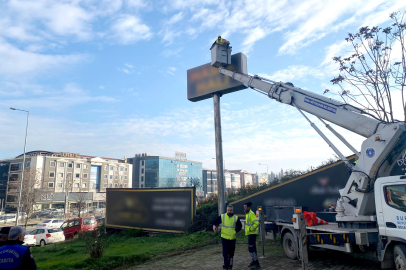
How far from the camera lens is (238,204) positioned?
56.9 feet

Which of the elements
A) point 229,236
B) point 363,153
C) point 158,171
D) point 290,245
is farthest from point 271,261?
point 158,171

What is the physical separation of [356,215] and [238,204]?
9.87 m

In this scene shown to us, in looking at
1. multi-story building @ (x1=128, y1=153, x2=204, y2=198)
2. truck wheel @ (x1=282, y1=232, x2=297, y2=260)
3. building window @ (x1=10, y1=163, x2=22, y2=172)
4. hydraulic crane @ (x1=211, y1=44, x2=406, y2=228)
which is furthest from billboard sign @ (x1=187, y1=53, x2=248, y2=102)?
multi-story building @ (x1=128, y1=153, x2=204, y2=198)

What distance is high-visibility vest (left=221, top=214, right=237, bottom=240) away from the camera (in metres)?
7.70

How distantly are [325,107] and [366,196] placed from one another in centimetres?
312

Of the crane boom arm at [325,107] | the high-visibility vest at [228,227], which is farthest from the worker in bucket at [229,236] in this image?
the crane boom arm at [325,107]

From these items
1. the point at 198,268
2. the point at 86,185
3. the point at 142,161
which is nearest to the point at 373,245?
the point at 198,268

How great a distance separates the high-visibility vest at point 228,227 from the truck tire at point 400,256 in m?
3.72

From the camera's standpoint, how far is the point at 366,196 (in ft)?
25.9

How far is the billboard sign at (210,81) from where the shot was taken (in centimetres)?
1670

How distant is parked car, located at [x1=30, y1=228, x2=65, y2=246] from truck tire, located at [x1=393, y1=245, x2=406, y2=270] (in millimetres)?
21827

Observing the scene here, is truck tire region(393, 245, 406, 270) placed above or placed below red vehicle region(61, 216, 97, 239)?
above

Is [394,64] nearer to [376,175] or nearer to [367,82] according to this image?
[367,82]

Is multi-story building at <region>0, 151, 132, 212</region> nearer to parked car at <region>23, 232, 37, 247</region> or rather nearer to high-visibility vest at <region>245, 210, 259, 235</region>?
parked car at <region>23, 232, 37, 247</region>
